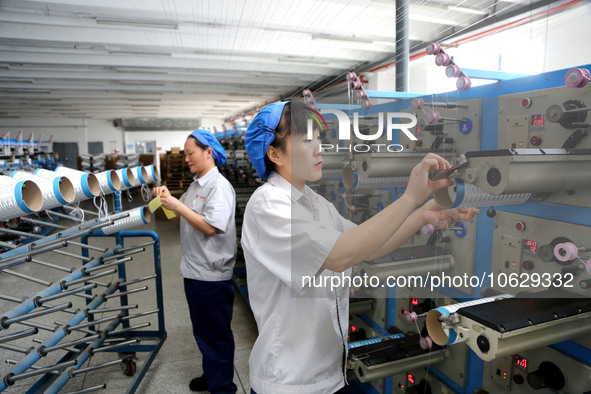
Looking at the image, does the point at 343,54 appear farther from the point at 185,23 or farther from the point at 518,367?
the point at 518,367

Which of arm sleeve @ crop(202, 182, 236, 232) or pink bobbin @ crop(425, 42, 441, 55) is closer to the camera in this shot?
pink bobbin @ crop(425, 42, 441, 55)

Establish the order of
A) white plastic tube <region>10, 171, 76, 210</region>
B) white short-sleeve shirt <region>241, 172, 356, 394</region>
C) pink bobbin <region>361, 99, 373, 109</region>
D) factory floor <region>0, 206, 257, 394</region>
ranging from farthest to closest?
1. factory floor <region>0, 206, 257, 394</region>
2. white plastic tube <region>10, 171, 76, 210</region>
3. pink bobbin <region>361, 99, 373, 109</region>
4. white short-sleeve shirt <region>241, 172, 356, 394</region>

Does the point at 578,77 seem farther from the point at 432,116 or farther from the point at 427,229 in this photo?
the point at 427,229

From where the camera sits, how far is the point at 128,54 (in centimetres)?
453

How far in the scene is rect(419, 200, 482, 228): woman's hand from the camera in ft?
2.45

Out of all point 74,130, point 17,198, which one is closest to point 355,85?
point 17,198

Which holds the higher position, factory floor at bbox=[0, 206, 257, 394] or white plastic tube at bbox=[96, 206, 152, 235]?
white plastic tube at bbox=[96, 206, 152, 235]

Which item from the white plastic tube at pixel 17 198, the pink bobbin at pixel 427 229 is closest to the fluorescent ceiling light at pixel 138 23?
the white plastic tube at pixel 17 198

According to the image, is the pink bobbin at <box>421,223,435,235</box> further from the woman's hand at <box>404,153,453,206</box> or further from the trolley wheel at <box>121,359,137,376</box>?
the trolley wheel at <box>121,359,137,376</box>

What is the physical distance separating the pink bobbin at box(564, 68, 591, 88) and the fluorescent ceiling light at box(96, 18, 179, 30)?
3.30m

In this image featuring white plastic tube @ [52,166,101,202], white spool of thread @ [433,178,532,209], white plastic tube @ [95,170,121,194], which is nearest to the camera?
white spool of thread @ [433,178,532,209]

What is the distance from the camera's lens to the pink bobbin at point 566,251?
0.71 metres

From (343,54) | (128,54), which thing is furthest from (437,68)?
(128,54)

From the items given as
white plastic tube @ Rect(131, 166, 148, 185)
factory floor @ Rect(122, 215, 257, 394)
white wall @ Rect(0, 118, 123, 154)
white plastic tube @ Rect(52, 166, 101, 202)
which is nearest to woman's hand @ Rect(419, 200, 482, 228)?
white plastic tube @ Rect(52, 166, 101, 202)
